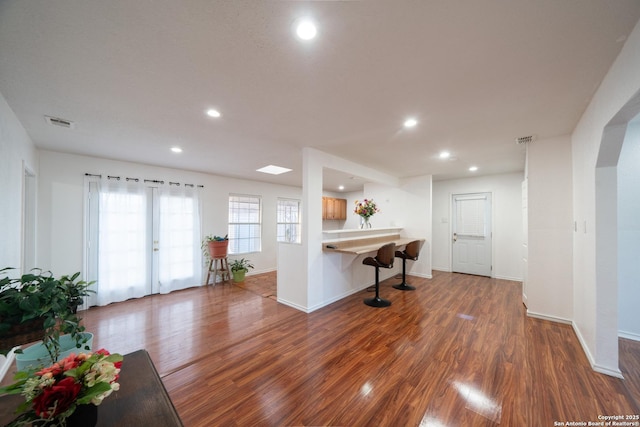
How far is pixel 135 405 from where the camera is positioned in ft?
2.91

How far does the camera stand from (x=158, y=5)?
3.97 ft

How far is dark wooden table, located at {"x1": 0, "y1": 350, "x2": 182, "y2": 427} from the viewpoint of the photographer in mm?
815

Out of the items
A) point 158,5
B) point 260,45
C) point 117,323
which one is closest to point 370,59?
point 260,45

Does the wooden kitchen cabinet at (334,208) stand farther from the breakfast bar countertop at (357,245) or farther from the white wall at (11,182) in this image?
the white wall at (11,182)

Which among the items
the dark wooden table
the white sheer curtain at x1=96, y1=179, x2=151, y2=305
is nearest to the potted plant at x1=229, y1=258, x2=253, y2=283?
the white sheer curtain at x1=96, y1=179, x2=151, y2=305

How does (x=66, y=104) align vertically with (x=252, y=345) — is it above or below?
above

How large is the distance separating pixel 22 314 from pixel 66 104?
2111mm

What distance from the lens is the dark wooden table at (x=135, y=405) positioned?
2.67 ft

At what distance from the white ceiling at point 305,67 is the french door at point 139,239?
4.07ft

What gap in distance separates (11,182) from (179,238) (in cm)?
258

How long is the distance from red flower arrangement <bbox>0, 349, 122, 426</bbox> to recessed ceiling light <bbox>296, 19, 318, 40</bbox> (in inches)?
70.8

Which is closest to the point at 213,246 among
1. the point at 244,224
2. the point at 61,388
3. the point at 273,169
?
the point at 244,224

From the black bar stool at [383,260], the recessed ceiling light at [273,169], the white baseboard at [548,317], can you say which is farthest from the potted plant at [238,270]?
the white baseboard at [548,317]

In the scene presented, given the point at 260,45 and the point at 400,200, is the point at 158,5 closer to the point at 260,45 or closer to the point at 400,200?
the point at 260,45
